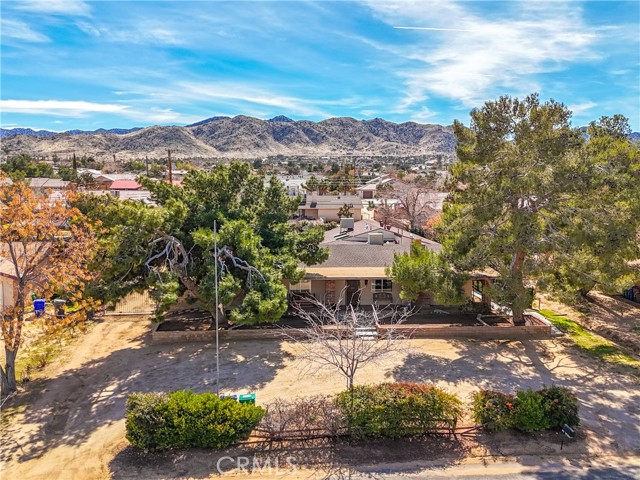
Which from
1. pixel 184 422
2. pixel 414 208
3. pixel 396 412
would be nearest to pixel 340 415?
pixel 396 412

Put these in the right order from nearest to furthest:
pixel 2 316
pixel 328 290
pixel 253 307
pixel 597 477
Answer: pixel 597 477 < pixel 2 316 < pixel 253 307 < pixel 328 290

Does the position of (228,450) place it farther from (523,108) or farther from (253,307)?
(523,108)

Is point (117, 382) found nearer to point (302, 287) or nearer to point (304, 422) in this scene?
point (304, 422)

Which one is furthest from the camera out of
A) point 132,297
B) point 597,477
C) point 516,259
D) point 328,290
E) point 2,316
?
point 132,297

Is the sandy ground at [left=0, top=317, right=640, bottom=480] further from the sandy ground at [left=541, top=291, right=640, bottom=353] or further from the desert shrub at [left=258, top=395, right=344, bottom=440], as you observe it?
the sandy ground at [left=541, top=291, right=640, bottom=353]

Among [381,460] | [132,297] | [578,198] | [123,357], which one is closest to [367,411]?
[381,460]

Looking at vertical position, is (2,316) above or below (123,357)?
above

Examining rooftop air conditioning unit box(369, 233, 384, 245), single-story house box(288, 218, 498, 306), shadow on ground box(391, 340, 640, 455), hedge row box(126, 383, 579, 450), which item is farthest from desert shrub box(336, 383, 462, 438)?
rooftop air conditioning unit box(369, 233, 384, 245)
